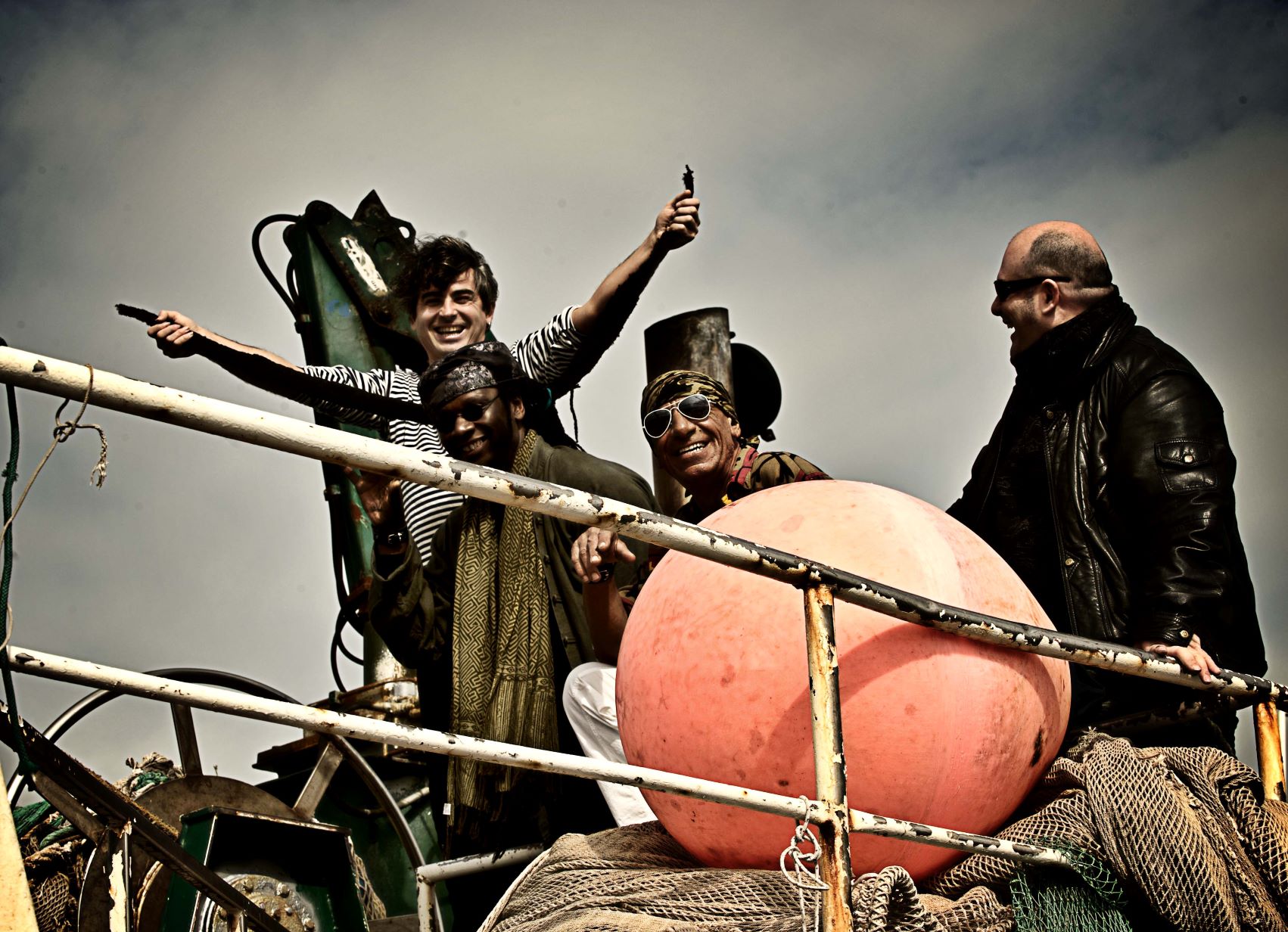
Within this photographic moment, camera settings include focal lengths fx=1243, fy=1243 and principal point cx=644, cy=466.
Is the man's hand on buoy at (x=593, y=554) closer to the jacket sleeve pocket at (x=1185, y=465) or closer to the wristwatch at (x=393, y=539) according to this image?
the wristwatch at (x=393, y=539)

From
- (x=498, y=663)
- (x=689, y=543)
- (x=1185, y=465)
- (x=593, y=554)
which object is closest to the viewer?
(x=689, y=543)

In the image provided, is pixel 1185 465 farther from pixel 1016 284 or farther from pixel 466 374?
pixel 466 374

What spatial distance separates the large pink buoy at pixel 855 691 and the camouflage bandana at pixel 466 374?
1806 mm

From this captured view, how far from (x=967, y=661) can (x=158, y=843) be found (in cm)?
177

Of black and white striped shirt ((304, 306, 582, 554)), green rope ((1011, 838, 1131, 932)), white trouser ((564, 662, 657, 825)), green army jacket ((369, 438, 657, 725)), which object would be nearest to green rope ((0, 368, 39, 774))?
green rope ((1011, 838, 1131, 932))

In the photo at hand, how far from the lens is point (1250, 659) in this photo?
3.69 m

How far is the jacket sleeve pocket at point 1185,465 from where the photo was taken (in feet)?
11.9

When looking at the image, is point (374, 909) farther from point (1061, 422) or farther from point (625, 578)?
point (1061, 422)

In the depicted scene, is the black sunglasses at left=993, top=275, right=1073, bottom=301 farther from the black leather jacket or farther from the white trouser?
the white trouser

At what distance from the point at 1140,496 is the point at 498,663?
2.09 meters

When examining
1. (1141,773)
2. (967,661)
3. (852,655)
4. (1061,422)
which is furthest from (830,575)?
(1061,422)

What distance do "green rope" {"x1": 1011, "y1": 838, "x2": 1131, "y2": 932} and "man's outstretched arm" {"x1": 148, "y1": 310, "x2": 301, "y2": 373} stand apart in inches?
144

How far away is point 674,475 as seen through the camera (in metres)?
4.45

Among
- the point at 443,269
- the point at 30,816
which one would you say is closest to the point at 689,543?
the point at 30,816
